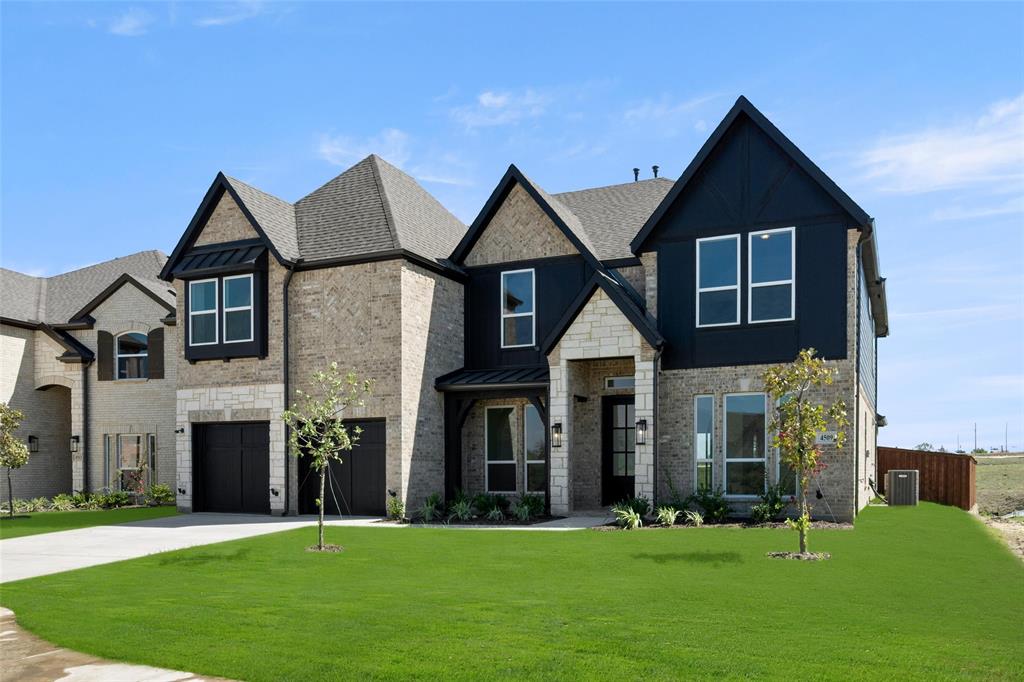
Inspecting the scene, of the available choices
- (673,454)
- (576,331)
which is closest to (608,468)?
(673,454)

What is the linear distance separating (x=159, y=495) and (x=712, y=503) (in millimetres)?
16381

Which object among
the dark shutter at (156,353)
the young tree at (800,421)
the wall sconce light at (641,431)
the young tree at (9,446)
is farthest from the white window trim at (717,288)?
the young tree at (9,446)

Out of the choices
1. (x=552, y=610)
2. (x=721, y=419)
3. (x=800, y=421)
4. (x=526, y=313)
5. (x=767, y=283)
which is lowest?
(x=552, y=610)

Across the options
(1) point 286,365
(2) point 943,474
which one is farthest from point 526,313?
(2) point 943,474

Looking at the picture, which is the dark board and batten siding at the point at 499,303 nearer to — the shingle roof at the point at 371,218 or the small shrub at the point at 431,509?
the shingle roof at the point at 371,218

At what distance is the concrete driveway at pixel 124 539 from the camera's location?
43.7 feet

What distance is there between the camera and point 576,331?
63.7 ft

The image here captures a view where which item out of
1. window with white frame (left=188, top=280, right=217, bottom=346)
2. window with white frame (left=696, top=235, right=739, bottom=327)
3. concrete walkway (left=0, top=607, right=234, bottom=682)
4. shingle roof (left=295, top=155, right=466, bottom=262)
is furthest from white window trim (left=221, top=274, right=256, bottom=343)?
concrete walkway (left=0, top=607, right=234, bottom=682)

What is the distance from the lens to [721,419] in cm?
1869

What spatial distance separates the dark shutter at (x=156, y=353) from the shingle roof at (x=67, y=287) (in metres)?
1.05

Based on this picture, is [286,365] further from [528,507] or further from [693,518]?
[693,518]

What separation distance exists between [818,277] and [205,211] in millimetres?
15483

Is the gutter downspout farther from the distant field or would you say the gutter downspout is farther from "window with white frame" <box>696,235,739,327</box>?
the distant field

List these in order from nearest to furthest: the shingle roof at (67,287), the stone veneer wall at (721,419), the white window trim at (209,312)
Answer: the stone veneer wall at (721,419) → the white window trim at (209,312) → the shingle roof at (67,287)
